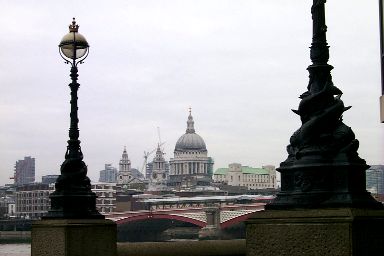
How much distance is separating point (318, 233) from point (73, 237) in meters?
4.67

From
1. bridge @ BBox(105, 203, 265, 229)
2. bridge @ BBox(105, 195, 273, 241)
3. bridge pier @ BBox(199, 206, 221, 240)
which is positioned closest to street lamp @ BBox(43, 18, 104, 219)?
bridge @ BBox(105, 195, 273, 241)

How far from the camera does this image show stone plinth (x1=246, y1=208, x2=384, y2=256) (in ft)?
16.5

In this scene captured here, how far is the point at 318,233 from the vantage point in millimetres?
5102

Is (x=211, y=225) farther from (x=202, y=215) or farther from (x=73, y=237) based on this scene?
(x=73, y=237)

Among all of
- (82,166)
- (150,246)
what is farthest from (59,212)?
(150,246)

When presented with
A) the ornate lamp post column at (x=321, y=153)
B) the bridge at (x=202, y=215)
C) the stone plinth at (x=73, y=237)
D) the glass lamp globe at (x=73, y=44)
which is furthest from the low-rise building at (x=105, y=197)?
the ornate lamp post column at (x=321, y=153)

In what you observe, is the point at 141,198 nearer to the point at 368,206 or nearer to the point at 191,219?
the point at 191,219

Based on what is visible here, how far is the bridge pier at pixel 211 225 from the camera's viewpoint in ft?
361

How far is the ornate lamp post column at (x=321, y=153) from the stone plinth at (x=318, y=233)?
126 mm

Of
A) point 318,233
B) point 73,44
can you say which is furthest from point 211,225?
point 318,233

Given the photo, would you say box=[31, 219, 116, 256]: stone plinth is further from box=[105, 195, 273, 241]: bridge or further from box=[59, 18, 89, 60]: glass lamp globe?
box=[105, 195, 273, 241]: bridge

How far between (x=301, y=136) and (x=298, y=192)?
1.48ft

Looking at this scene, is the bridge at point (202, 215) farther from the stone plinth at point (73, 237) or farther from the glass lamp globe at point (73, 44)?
the stone plinth at point (73, 237)

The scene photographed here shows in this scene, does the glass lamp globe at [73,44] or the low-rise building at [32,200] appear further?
the low-rise building at [32,200]
